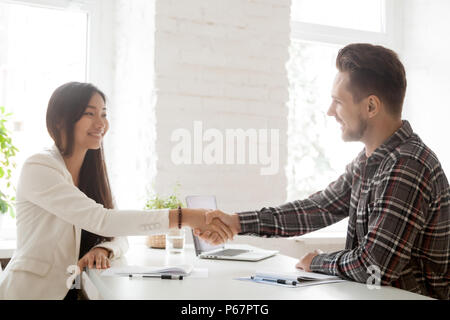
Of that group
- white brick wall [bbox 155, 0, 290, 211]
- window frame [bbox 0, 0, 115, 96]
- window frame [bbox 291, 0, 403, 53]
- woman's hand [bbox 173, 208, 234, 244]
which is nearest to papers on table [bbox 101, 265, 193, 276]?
woman's hand [bbox 173, 208, 234, 244]

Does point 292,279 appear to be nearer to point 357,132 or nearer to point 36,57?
point 357,132

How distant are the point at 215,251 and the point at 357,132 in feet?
2.56

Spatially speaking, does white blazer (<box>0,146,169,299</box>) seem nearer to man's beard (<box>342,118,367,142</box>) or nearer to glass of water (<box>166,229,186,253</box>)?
glass of water (<box>166,229,186,253</box>)

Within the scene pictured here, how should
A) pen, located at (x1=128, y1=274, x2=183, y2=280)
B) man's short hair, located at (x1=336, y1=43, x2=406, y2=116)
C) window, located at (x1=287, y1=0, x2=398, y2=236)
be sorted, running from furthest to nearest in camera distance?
1. window, located at (x1=287, y1=0, x2=398, y2=236)
2. man's short hair, located at (x1=336, y1=43, x2=406, y2=116)
3. pen, located at (x1=128, y1=274, x2=183, y2=280)

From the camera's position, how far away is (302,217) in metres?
1.91

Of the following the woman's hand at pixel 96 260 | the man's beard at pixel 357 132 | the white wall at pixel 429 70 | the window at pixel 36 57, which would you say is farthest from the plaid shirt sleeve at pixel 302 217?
the white wall at pixel 429 70

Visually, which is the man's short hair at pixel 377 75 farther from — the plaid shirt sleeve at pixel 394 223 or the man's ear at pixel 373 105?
the plaid shirt sleeve at pixel 394 223

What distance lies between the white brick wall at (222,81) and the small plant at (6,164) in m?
0.74

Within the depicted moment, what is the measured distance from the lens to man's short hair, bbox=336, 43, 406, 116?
1.58 metres

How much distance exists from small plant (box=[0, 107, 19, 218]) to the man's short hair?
1.72 meters

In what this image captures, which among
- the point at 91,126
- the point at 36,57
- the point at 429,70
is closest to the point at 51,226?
the point at 91,126

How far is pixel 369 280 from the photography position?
1395 millimetres

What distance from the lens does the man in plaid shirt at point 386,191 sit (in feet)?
4.52
